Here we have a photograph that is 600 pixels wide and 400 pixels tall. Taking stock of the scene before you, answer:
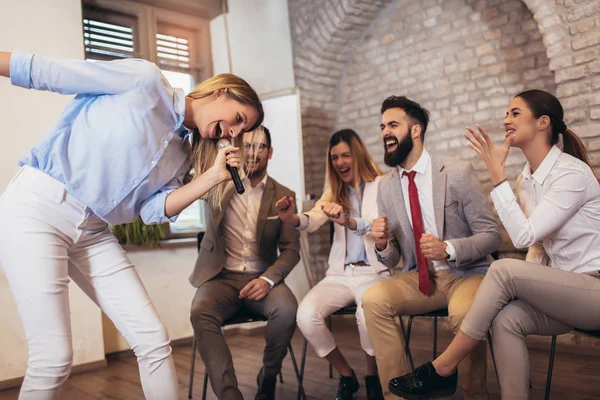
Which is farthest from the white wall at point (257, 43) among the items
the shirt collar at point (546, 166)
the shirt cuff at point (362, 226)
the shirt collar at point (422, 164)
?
the shirt collar at point (546, 166)

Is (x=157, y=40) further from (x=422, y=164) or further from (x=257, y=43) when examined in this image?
(x=422, y=164)

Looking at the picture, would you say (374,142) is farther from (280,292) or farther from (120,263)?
(120,263)

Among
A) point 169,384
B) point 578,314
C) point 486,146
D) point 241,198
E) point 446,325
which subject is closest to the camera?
point 169,384

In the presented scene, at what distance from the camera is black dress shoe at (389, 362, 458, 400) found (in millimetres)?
2004

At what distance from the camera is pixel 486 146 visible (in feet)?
6.73

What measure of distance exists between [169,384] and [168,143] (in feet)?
2.50

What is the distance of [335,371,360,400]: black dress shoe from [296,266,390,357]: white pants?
0.16m

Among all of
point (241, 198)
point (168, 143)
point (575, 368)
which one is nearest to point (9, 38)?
point (241, 198)

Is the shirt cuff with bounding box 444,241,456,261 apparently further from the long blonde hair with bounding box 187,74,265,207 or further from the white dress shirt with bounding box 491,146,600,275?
the long blonde hair with bounding box 187,74,265,207

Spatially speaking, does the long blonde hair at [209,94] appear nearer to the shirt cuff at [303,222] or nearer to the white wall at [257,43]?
the shirt cuff at [303,222]

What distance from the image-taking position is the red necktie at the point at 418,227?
238cm

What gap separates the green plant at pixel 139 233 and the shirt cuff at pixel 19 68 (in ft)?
8.06

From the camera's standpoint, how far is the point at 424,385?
6.57ft

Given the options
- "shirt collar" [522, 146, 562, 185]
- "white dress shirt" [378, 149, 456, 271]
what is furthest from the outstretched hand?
"white dress shirt" [378, 149, 456, 271]
